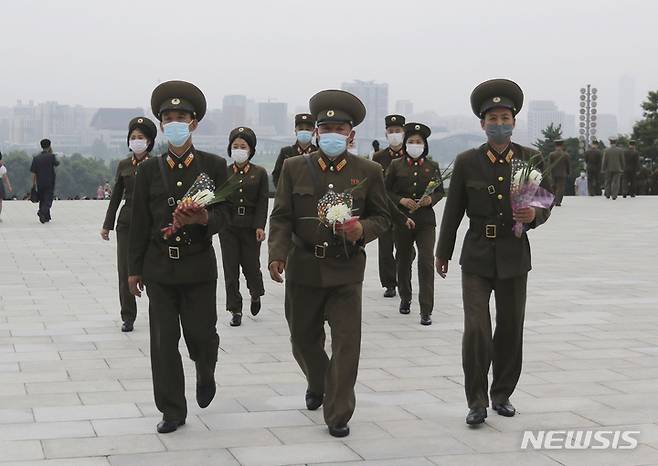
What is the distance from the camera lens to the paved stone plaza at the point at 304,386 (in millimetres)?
6195

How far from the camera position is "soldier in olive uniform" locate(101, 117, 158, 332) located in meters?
10.0

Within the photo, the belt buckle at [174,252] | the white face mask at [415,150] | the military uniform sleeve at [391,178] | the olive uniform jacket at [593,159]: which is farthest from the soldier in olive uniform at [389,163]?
the olive uniform jacket at [593,159]

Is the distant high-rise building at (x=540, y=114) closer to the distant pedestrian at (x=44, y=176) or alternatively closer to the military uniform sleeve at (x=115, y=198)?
the distant pedestrian at (x=44, y=176)

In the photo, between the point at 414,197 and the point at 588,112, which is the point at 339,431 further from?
the point at 588,112

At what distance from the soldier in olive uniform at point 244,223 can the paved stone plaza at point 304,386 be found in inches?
13.9

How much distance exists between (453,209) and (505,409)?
130 centimetres

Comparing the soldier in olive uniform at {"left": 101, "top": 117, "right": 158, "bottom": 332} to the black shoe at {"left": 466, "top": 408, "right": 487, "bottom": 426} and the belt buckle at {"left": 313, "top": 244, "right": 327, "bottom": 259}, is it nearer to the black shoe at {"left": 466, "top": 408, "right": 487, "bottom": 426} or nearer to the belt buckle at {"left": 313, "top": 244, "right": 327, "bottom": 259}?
the belt buckle at {"left": 313, "top": 244, "right": 327, "bottom": 259}

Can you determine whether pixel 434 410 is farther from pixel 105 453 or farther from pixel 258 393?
pixel 105 453

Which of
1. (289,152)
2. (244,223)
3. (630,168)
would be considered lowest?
(244,223)

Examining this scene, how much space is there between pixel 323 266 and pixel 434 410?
1270mm

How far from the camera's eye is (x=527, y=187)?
670cm

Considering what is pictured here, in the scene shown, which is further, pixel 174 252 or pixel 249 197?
pixel 249 197

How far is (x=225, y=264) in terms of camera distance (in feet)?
37.0

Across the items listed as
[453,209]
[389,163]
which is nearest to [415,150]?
[389,163]
